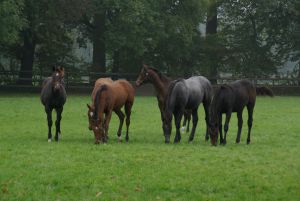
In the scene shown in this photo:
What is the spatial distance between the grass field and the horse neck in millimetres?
1295

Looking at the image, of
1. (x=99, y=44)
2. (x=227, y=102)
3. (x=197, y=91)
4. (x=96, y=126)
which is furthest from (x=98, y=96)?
(x=99, y=44)

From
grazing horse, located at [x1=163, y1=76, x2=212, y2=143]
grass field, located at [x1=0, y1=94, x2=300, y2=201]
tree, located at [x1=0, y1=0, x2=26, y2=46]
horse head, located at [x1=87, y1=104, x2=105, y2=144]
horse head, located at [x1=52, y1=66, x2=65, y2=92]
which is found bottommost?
grass field, located at [x1=0, y1=94, x2=300, y2=201]

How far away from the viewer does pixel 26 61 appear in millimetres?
44188

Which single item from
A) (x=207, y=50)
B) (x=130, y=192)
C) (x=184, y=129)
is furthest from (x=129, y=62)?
(x=130, y=192)

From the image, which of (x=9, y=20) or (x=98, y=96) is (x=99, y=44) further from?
(x=98, y=96)

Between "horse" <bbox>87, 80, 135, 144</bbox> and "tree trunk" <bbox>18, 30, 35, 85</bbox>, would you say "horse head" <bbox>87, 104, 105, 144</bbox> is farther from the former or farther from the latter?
"tree trunk" <bbox>18, 30, 35, 85</bbox>

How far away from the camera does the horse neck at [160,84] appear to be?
18422mm

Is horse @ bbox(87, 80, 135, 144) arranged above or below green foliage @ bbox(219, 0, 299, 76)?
below

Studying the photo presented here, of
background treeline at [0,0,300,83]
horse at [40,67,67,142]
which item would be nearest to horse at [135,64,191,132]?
horse at [40,67,67,142]

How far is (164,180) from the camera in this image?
10.5 meters

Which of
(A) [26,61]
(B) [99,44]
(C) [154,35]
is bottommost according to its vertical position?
(A) [26,61]

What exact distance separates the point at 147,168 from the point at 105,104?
4.65 metres

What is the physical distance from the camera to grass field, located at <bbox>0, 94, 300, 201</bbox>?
32.1 feet

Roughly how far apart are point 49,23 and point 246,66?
16.9 metres
